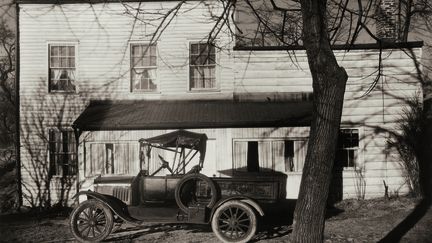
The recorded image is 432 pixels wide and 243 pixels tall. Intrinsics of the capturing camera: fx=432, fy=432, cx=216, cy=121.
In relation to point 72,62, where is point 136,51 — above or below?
above

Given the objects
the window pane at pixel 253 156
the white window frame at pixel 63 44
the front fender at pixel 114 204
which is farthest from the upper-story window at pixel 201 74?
the front fender at pixel 114 204

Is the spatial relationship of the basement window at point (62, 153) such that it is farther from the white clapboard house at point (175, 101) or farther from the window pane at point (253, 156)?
the window pane at point (253, 156)

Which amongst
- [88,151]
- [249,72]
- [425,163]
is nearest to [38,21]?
[88,151]

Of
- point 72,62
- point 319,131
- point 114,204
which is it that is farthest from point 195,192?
point 72,62

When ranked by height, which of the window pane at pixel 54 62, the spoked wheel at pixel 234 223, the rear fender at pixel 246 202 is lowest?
the spoked wheel at pixel 234 223

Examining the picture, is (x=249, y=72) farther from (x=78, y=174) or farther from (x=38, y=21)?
(x=38, y=21)

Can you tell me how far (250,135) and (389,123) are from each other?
464 centimetres

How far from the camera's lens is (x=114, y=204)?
9523mm

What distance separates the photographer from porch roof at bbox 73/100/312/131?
13430 mm

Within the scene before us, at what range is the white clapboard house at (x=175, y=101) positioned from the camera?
45.4 ft

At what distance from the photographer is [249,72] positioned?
14.9 meters

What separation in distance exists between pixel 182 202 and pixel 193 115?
4665 mm

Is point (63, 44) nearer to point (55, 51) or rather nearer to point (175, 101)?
point (55, 51)

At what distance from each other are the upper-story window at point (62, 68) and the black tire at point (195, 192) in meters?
7.62
